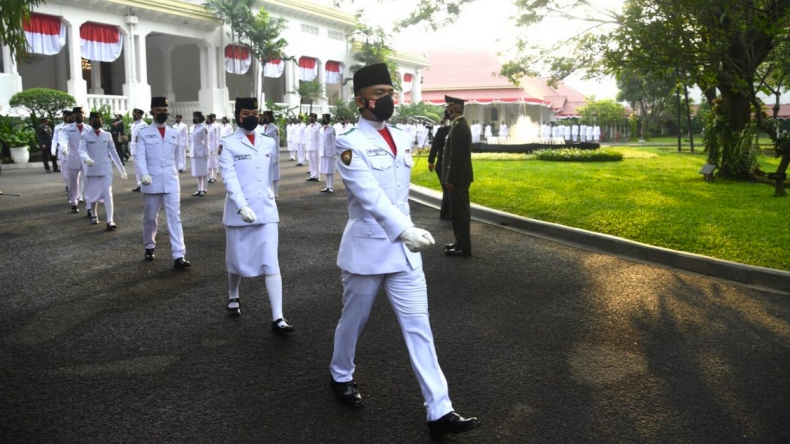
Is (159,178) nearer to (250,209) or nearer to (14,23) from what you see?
(14,23)

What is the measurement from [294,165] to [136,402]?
22.6 meters

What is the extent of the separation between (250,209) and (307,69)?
3859cm

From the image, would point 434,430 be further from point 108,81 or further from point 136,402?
point 108,81

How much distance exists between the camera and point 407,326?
3752 millimetres

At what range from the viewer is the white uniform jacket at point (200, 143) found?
16422 mm

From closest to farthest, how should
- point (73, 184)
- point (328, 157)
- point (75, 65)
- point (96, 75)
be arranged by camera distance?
point (73, 184)
point (328, 157)
point (75, 65)
point (96, 75)

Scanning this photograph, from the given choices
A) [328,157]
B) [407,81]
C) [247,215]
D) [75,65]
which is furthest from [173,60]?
[247,215]

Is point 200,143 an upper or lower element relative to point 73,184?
upper

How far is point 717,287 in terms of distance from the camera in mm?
7191

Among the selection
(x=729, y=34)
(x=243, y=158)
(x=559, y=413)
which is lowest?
(x=559, y=413)

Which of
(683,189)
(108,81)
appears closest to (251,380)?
(683,189)

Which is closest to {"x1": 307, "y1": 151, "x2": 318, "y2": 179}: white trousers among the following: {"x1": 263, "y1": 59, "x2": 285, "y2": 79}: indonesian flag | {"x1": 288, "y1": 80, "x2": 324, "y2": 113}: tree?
{"x1": 263, "y1": 59, "x2": 285, "y2": 79}: indonesian flag

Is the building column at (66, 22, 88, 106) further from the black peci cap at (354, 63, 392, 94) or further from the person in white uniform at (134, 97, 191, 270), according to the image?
the black peci cap at (354, 63, 392, 94)

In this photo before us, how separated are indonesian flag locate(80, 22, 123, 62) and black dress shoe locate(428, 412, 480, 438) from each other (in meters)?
30.2
